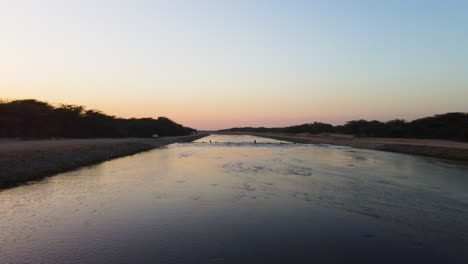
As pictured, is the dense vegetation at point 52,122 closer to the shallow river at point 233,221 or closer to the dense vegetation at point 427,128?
the shallow river at point 233,221

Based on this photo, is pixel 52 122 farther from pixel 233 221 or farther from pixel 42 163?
pixel 233 221

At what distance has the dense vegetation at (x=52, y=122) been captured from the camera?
143 ft

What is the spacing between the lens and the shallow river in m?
7.60

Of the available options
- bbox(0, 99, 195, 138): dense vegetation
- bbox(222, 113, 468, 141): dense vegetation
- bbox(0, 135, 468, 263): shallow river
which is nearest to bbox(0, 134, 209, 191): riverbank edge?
bbox(0, 135, 468, 263): shallow river

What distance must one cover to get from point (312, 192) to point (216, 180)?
6.30 meters

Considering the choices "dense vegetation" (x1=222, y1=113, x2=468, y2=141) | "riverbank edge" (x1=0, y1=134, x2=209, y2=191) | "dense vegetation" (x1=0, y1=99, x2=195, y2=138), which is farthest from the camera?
"dense vegetation" (x1=222, y1=113, x2=468, y2=141)

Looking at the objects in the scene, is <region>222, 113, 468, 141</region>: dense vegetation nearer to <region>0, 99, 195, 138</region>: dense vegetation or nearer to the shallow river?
the shallow river

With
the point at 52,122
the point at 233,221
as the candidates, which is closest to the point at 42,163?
the point at 233,221

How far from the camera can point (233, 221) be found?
34.4ft

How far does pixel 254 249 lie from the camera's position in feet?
26.0

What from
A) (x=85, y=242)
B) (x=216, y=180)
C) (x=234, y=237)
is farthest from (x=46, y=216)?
(x=216, y=180)

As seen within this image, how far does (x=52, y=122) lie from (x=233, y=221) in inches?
2050

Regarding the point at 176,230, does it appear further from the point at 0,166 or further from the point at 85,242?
the point at 0,166

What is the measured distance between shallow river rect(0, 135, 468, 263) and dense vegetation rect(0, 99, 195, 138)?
106 feet
